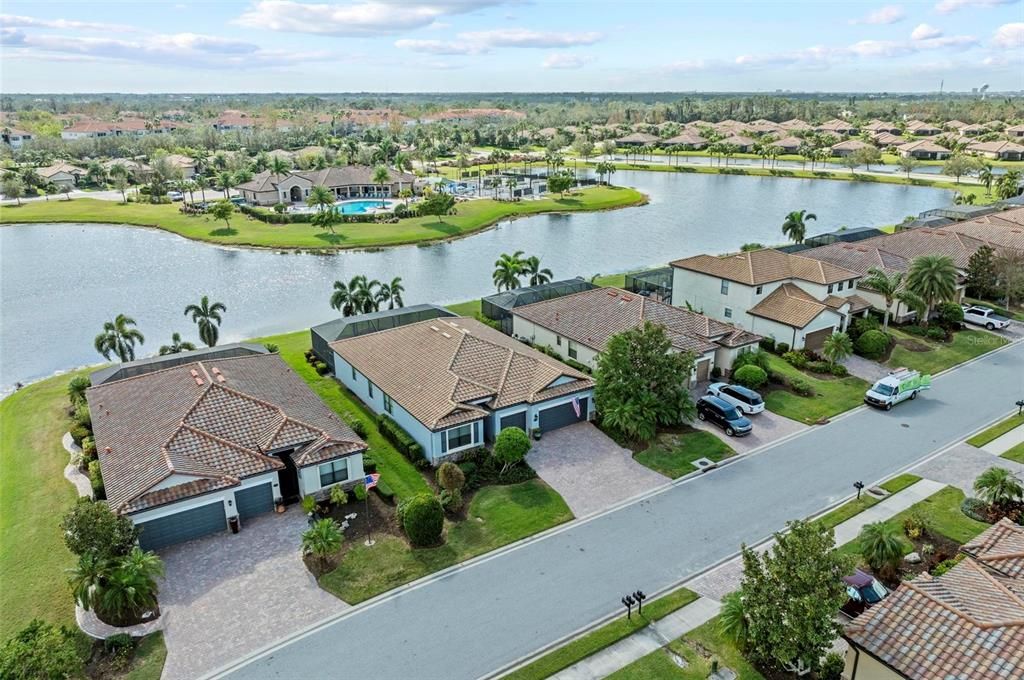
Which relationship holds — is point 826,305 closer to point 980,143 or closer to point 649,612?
point 649,612

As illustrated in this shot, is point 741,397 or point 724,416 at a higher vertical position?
point 741,397

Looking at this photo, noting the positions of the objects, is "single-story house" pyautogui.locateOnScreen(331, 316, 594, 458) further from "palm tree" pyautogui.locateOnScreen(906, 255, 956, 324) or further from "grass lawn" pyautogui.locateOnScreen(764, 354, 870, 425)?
"palm tree" pyautogui.locateOnScreen(906, 255, 956, 324)

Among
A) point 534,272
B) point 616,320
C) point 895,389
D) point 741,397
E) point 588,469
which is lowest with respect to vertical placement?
point 588,469

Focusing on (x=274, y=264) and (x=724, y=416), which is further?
(x=274, y=264)

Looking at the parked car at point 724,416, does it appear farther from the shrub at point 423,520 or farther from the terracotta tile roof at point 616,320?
the shrub at point 423,520

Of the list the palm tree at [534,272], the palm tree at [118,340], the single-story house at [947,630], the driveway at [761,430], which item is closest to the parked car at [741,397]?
the driveway at [761,430]

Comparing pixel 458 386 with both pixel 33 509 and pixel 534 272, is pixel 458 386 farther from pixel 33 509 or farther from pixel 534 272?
pixel 534 272

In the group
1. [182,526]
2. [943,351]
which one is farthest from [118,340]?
[943,351]

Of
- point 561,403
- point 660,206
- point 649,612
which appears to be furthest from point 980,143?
point 649,612
